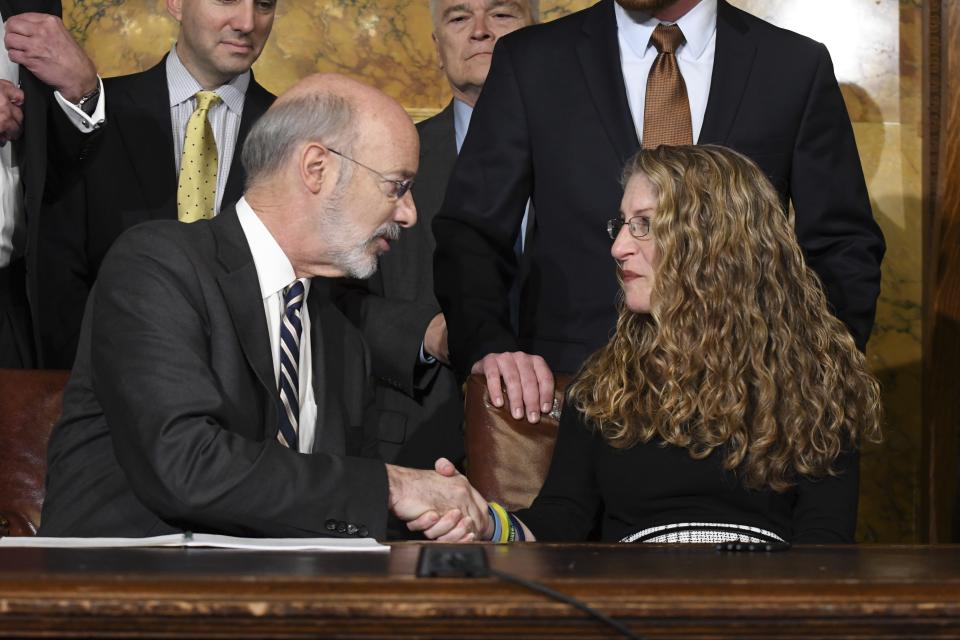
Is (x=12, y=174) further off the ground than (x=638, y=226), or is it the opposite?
(x=638, y=226)

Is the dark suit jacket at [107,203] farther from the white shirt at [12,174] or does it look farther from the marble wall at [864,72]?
the marble wall at [864,72]

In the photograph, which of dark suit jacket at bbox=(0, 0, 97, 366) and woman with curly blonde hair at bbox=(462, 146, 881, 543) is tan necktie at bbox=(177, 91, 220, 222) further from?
woman with curly blonde hair at bbox=(462, 146, 881, 543)

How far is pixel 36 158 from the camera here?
3438 millimetres

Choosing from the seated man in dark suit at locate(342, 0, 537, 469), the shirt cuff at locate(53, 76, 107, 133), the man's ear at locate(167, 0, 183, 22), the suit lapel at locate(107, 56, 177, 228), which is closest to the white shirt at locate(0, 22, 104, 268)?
the shirt cuff at locate(53, 76, 107, 133)

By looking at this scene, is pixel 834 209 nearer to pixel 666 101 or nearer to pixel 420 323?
pixel 666 101

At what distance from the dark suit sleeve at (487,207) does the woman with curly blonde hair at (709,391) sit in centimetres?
43

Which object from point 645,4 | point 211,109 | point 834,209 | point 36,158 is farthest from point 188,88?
point 834,209

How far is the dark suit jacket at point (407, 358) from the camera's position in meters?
3.38

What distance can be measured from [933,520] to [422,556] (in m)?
3.32

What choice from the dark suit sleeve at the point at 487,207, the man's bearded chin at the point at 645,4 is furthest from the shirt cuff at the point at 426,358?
the man's bearded chin at the point at 645,4

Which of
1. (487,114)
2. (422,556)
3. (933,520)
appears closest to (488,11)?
(487,114)

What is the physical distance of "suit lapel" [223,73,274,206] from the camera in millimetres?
3775

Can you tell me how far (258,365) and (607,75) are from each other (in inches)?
50.6

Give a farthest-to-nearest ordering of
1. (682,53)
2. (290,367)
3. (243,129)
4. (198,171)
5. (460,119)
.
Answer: (460,119) < (243,129) < (198,171) < (682,53) < (290,367)
